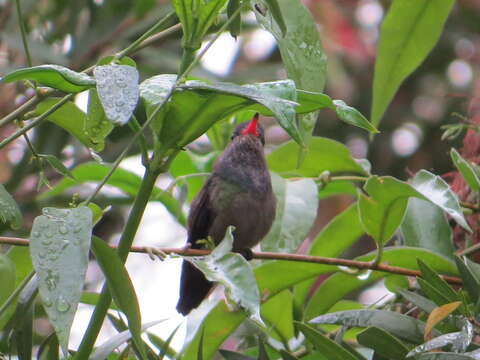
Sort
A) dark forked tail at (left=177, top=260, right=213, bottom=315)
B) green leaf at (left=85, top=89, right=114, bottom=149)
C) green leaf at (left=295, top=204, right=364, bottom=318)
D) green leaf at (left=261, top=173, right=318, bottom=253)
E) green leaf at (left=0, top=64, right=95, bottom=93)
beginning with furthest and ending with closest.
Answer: dark forked tail at (left=177, top=260, right=213, bottom=315) < green leaf at (left=295, top=204, right=364, bottom=318) < green leaf at (left=261, top=173, right=318, bottom=253) < green leaf at (left=85, top=89, right=114, bottom=149) < green leaf at (left=0, top=64, right=95, bottom=93)

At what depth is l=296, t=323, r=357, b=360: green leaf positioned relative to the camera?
52.8 inches

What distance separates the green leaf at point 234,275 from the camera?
0.94 meters

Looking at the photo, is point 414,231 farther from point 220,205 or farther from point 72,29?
point 72,29

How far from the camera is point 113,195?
2.59 meters

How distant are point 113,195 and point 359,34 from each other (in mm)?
2112

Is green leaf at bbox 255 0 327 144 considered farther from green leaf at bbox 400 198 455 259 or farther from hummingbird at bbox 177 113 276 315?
hummingbird at bbox 177 113 276 315

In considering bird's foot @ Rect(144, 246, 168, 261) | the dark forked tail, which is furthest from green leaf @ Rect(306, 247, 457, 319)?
the dark forked tail

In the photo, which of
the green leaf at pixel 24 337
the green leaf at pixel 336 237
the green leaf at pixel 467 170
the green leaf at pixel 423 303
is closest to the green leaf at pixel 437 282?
the green leaf at pixel 423 303

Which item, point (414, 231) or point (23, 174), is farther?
point (23, 174)

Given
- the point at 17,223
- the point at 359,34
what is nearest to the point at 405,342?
the point at 17,223

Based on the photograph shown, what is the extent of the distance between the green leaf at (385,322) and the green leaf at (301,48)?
358 millimetres

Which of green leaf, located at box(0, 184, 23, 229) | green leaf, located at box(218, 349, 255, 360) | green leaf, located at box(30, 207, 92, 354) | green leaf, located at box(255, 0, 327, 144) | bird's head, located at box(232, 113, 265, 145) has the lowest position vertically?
bird's head, located at box(232, 113, 265, 145)

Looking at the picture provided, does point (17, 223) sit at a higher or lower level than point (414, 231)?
higher

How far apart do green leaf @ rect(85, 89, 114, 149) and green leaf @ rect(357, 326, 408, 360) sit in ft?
1.62
